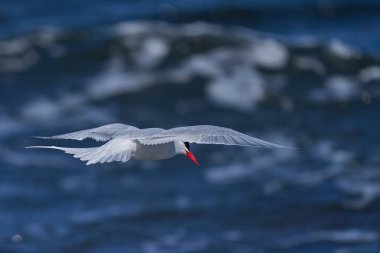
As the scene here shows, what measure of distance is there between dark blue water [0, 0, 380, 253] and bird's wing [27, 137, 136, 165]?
7.45 ft

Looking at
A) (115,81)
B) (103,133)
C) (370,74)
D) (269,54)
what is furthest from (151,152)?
(269,54)

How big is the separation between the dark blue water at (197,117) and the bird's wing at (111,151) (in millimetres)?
2269

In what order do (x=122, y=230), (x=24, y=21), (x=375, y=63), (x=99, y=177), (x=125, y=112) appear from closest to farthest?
(x=122, y=230)
(x=99, y=177)
(x=125, y=112)
(x=375, y=63)
(x=24, y=21)

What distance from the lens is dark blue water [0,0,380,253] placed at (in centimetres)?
735

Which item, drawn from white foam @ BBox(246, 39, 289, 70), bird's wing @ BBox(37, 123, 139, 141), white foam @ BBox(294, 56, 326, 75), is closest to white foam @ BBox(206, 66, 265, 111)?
white foam @ BBox(246, 39, 289, 70)

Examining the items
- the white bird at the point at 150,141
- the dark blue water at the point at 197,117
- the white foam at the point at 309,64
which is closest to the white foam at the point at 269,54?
the dark blue water at the point at 197,117

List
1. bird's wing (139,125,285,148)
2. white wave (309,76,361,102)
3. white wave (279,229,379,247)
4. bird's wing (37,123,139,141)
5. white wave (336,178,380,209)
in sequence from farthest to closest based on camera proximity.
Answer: white wave (309,76,361,102), white wave (336,178,380,209), white wave (279,229,379,247), bird's wing (37,123,139,141), bird's wing (139,125,285,148)

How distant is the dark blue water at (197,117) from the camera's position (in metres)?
7.35

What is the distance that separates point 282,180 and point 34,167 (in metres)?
2.55

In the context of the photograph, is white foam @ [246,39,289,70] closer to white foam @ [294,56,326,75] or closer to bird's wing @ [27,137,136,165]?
white foam @ [294,56,326,75]

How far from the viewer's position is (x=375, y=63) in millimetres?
11023

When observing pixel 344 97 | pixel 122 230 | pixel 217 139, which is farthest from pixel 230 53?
pixel 217 139

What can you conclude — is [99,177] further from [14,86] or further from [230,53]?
[230,53]

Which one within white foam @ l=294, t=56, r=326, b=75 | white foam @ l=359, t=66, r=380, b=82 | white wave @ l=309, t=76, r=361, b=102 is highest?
white foam @ l=294, t=56, r=326, b=75
